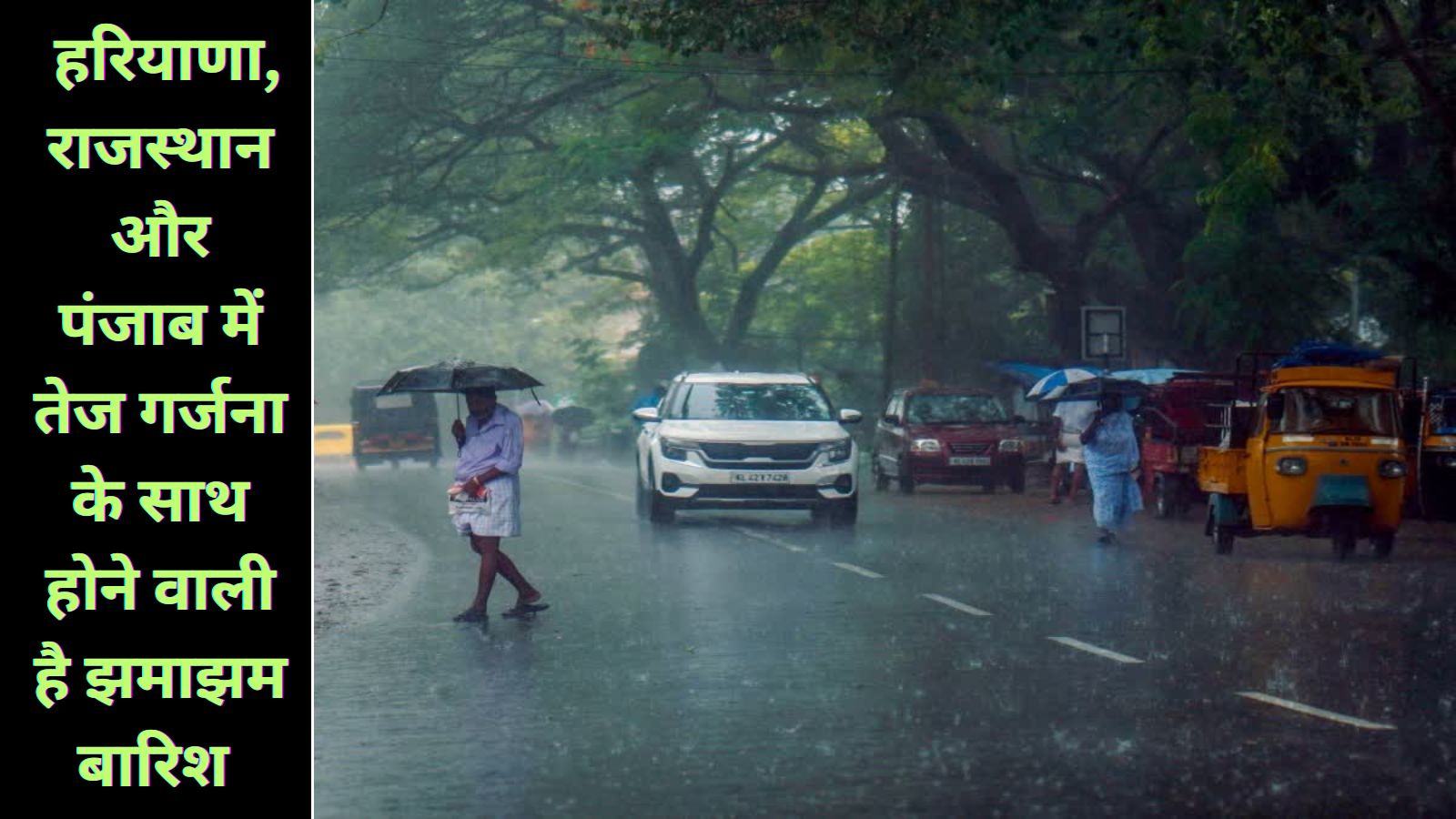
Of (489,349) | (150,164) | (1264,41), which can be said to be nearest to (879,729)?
(150,164)

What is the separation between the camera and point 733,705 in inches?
473

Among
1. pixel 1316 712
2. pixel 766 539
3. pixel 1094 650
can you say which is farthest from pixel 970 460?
pixel 1316 712

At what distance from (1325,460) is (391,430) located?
154ft

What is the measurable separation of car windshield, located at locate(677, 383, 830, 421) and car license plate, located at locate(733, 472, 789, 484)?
1.25 metres

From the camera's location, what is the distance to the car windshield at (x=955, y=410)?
39406 mm

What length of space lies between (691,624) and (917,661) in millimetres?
2593

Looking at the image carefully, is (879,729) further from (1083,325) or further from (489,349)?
(489,349)

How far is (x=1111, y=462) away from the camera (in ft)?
81.8

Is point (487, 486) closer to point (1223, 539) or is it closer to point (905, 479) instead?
point (1223, 539)

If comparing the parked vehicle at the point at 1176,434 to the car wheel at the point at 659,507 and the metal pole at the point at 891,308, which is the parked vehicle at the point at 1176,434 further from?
the metal pole at the point at 891,308

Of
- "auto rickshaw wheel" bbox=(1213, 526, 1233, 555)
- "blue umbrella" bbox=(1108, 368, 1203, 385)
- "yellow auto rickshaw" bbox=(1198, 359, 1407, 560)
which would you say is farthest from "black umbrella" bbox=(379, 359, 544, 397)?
"blue umbrella" bbox=(1108, 368, 1203, 385)

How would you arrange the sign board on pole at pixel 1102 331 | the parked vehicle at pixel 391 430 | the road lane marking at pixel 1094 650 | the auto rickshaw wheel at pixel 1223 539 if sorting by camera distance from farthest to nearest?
1. the parked vehicle at pixel 391 430
2. the sign board on pole at pixel 1102 331
3. the auto rickshaw wheel at pixel 1223 539
4. the road lane marking at pixel 1094 650

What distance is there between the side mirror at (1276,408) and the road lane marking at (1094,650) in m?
8.28

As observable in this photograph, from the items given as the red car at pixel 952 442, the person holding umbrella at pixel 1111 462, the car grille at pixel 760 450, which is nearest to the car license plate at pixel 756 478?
the car grille at pixel 760 450
